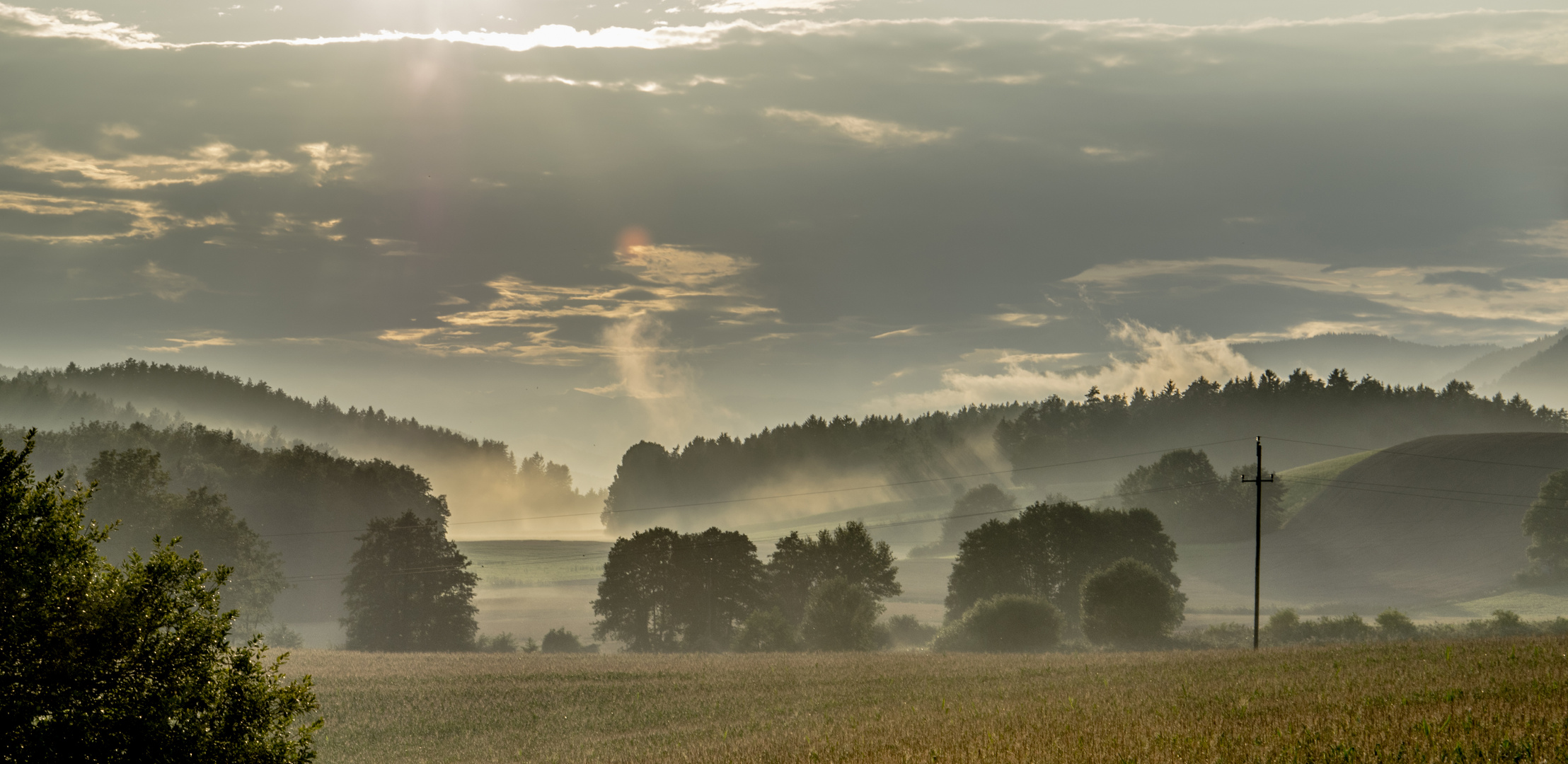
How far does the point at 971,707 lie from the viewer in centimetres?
2888

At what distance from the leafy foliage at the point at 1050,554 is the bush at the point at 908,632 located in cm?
489

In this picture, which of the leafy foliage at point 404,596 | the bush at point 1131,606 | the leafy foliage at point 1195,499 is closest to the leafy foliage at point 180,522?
the leafy foliage at point 404,596

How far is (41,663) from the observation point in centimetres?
1358

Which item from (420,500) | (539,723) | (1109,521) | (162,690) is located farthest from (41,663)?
(420,500)

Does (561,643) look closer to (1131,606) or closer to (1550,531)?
(1131,606)

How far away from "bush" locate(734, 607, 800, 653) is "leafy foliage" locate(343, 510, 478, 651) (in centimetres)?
2348

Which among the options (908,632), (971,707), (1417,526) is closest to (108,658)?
(971,707)

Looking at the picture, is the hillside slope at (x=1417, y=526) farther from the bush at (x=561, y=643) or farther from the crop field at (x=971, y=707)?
the crop field at (x=971, y=707)

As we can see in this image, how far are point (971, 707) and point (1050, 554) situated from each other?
65.7 metres

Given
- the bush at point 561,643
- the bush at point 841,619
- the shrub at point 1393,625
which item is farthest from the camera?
the bush at point 561,643

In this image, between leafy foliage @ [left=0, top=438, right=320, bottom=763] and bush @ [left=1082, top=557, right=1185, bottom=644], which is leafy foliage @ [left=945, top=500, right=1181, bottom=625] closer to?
bush @ [left=1082, top=557, right=1185, bottom=644]

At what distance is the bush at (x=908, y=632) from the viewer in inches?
3654

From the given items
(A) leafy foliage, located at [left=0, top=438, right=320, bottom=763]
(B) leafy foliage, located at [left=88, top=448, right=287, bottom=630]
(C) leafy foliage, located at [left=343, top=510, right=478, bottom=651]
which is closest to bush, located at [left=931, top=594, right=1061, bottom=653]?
(C) leafy foliage, located at [left=343, top=510, right=478, bottom=651]

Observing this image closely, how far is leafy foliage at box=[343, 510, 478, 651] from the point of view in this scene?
80250 mm
